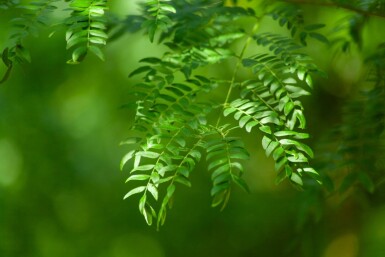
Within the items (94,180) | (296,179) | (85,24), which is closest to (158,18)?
(85,24)

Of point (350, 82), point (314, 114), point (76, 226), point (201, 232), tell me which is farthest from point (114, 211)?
point (350, 82)

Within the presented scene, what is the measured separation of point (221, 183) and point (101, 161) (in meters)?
1.47

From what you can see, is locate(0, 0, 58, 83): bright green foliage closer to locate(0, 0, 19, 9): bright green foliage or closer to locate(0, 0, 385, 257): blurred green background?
locate(0, 0, 19, 9): bright green foliage

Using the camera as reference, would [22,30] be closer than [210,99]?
Yes

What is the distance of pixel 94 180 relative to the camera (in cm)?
238

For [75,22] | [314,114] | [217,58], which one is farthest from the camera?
[314,114]

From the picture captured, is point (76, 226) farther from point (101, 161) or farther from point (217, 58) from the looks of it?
point (217, 58)

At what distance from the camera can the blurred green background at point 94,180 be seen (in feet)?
7.60

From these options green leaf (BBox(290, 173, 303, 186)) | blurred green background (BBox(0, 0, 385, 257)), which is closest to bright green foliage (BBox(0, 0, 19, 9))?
green leaf (BBox(290, 173, 303, 186))

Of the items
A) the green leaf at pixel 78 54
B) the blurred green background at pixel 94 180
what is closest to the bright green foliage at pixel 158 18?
the green leaf at pixel 78 54

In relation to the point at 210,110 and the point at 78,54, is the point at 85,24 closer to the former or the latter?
the point at 78,54

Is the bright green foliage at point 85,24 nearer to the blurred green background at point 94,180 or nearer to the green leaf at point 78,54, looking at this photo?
the green leaf at point 78,54

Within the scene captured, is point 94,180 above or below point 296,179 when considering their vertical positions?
below

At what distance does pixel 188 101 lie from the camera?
1.16 m
